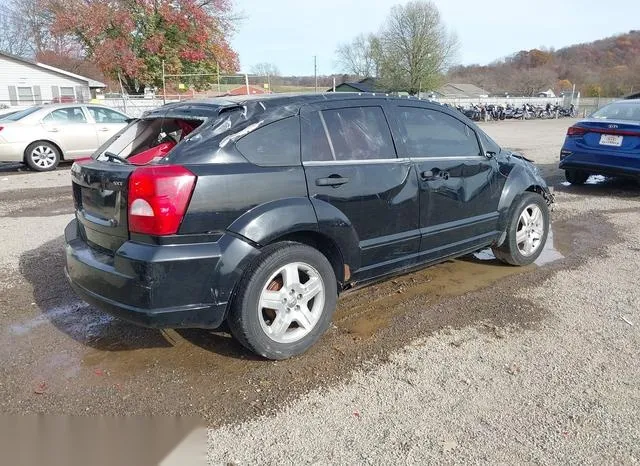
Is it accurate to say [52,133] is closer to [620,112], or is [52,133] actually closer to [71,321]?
[71,321]

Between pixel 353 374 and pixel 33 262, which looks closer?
pixel 353 374

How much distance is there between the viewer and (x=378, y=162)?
3.69 meters

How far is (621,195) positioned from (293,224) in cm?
779

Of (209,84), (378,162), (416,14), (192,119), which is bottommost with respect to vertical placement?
(378,162)

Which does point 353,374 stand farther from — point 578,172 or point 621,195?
point 578,172

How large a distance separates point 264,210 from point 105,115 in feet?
36.0

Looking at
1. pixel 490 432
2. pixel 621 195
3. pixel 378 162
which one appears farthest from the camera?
pixel 621 195

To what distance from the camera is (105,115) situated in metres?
12.5

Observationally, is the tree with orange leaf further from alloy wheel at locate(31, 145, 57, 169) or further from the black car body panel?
the black car body panel

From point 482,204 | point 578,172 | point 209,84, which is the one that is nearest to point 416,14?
point 209,84

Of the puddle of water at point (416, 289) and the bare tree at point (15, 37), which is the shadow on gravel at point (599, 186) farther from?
the bare tree at point (15, 37)

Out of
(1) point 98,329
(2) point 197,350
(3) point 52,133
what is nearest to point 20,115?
(3) point 52,133

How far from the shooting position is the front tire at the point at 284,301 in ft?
10.0

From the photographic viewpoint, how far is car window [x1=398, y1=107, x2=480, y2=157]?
13.1ft
